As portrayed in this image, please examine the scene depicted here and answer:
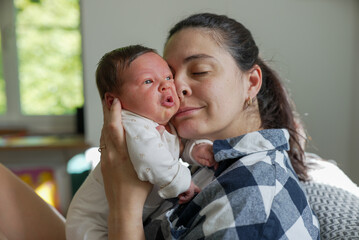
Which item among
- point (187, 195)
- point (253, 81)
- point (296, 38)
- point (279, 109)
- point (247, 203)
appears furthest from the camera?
point (296, 38)

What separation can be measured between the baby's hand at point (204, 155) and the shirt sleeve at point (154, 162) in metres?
0.19

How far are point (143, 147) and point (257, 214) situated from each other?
329 millimetres

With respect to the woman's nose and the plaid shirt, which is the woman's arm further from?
the woman's nose

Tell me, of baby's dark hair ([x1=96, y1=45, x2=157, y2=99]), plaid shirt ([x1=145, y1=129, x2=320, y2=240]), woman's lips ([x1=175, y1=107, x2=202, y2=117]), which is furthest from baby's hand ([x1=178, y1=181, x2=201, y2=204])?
baby's dark hair ([x1=96, y1=45, x2=157, y2=99])

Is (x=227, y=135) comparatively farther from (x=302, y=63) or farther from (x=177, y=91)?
(x=302, y=63)

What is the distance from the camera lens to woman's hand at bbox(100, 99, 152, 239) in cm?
97

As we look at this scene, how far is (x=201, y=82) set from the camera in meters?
1.12

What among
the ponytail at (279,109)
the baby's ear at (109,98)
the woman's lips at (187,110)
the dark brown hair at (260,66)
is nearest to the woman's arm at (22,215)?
the baby's ear at (109,98)

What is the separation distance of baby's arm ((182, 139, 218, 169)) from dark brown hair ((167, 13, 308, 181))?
0.94ft

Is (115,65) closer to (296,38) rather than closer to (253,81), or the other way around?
(253,81)

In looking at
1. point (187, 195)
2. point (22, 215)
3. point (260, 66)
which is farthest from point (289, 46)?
point (22, 215)

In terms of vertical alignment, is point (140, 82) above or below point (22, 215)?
above

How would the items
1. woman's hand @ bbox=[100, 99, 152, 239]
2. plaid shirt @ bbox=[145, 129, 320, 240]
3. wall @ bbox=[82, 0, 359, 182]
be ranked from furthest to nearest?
wall @ bbox=[82, 0, 359, 182]
woman's hand @ bbox=[100, 99, 152, 239]
plaid shirt @ bbox=[145, 129, 320, 240]

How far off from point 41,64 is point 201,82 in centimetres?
303
